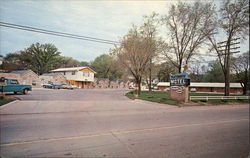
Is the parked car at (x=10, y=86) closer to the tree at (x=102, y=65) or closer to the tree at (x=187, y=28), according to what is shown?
the tree at (x=102, y=65)

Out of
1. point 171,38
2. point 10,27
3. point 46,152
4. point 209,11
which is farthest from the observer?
point 171,38

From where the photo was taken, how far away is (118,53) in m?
19.8

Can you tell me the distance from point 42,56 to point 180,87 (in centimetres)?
1347

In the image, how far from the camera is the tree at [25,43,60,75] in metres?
3.06

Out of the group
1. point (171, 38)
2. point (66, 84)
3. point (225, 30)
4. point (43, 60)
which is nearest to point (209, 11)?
point (225, 30)

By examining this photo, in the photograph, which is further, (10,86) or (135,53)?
(135,53)

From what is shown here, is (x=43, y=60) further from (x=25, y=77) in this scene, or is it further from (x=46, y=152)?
(x=46, y=152)

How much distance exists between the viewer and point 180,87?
1491 centimetres

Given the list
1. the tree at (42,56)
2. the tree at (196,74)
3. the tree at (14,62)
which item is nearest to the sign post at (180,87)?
the tree at (196,74)

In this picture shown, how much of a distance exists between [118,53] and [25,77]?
55.1 ft

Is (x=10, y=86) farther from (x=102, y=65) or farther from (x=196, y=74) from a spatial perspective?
(x=196, y=74)

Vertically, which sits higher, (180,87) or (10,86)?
(10,86)

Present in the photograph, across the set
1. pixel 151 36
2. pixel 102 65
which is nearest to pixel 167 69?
pixel 151 36

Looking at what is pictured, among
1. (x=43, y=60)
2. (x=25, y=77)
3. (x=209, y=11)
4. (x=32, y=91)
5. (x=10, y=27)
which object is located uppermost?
(x=209, y=11)
